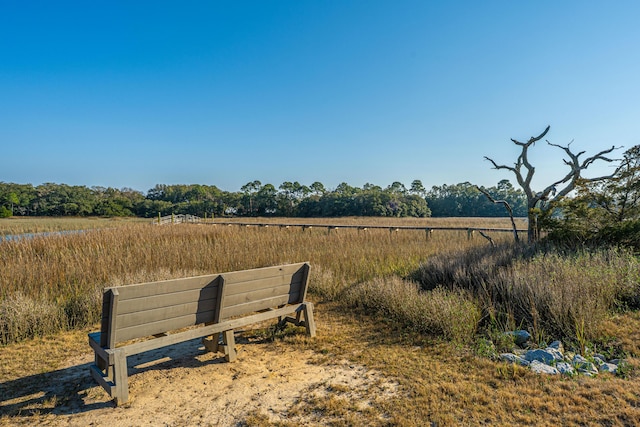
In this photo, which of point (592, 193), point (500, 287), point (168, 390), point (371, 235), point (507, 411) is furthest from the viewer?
point (371, 235)

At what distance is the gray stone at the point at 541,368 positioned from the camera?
3.13m

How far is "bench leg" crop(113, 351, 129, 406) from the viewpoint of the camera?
9.27 feet

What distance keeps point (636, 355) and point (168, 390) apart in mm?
4436

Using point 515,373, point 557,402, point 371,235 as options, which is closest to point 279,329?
point 515,373

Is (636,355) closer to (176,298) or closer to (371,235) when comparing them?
(176,298)

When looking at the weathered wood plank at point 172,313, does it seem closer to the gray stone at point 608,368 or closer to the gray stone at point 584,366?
the gray stone at point 584,366

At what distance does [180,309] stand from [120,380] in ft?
2.31

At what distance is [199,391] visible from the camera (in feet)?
10.2

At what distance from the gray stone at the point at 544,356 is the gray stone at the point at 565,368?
8cm

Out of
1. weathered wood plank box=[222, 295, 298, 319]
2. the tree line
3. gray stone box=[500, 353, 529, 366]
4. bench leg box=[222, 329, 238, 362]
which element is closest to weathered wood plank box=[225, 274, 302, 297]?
weathered wood plank box=[222, 295, 298, 319]

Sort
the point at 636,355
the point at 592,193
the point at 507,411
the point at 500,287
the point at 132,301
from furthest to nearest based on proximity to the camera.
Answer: the point at 592,193
the point at 500,287
the point at 636,355
the point at 132,301
the point at 507,411

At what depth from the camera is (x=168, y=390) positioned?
3.15 m

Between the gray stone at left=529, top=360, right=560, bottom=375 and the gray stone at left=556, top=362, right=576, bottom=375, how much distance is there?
2.0 inches

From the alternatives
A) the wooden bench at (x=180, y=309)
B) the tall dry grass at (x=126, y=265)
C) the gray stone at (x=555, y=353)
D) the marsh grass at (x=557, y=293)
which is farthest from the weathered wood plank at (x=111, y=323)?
the marsh grass at (x=557, y=293)
